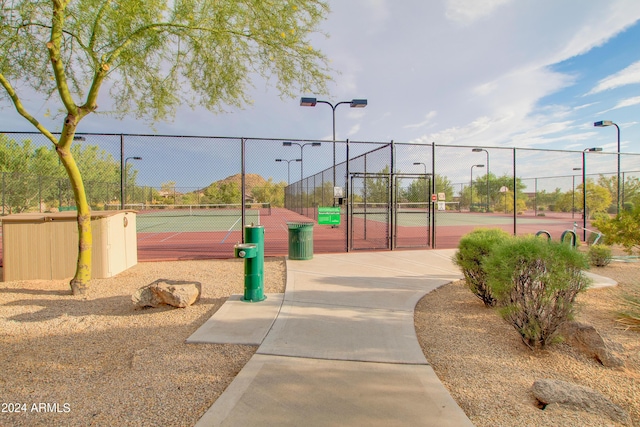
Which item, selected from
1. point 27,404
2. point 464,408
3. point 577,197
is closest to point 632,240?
point 464,408

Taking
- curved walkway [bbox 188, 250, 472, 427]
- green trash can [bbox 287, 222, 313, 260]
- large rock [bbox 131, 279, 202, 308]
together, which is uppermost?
green trash can [bbox 287, 222, 313, 260]

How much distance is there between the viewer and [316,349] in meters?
3.67

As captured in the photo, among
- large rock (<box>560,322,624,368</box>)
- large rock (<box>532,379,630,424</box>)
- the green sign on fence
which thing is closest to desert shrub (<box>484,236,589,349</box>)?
large rock (<box>560,322,624,368</box>)

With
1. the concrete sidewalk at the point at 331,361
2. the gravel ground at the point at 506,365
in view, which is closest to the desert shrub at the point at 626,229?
the gravel ground at the point at 506,365

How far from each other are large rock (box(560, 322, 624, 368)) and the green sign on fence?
264 inches

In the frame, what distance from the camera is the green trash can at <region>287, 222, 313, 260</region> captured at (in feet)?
29.6

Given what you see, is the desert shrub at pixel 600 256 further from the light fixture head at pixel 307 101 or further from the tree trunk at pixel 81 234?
the tree trunk at pixel 81 234

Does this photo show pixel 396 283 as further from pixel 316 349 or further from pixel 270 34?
pixel 270 34

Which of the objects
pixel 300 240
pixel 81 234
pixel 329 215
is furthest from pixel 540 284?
pixel 329 215

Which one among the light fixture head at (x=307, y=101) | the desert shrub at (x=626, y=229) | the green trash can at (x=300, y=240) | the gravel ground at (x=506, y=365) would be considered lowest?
the gravel ground at (x=506, y=365)

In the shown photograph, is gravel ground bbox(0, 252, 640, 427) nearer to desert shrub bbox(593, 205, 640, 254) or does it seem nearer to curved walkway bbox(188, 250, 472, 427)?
curved walkway bbox(188, 250, 472, 427)

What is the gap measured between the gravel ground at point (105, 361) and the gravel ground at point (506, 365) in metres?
2.04

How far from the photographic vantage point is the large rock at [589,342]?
351cm

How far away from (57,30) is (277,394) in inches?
237
